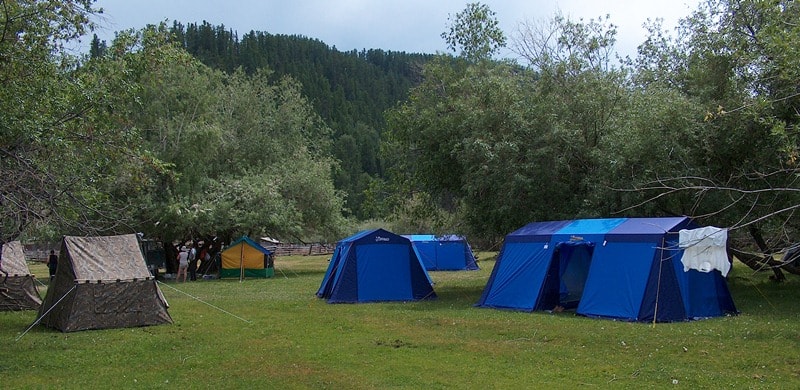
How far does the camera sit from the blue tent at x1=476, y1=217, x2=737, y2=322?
41.2ft

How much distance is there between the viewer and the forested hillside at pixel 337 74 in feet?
268

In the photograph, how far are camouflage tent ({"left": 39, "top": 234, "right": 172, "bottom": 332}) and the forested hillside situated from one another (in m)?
57.2

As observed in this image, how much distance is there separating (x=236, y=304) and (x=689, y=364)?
11726 millimetres

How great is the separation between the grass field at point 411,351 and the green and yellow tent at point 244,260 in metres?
13.5

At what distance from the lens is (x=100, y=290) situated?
12.6 m

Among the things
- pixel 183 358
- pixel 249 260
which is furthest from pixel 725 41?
pixel 249 260

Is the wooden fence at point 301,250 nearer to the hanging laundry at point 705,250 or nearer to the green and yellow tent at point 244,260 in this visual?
the green and yellow tent at point 244,260

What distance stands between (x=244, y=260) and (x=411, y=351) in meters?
19.9

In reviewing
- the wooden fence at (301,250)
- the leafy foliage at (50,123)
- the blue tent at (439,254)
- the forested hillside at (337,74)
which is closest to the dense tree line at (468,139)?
the leafy foliage at (50,123)

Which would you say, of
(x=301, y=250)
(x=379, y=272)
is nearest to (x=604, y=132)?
(x=379, y=272)

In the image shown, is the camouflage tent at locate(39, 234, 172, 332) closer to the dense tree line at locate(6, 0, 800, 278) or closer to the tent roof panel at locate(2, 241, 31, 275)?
the dense tree line at locate(6, 0, 800, 278)

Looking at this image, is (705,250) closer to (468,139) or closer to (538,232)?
(538,232)

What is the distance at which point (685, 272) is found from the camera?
12.8 m

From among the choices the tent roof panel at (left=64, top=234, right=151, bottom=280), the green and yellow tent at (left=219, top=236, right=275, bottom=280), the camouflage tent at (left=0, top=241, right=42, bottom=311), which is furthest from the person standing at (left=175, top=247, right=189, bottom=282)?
the tent roof panel at (left=64, top=234, right=151, bottom=280)
